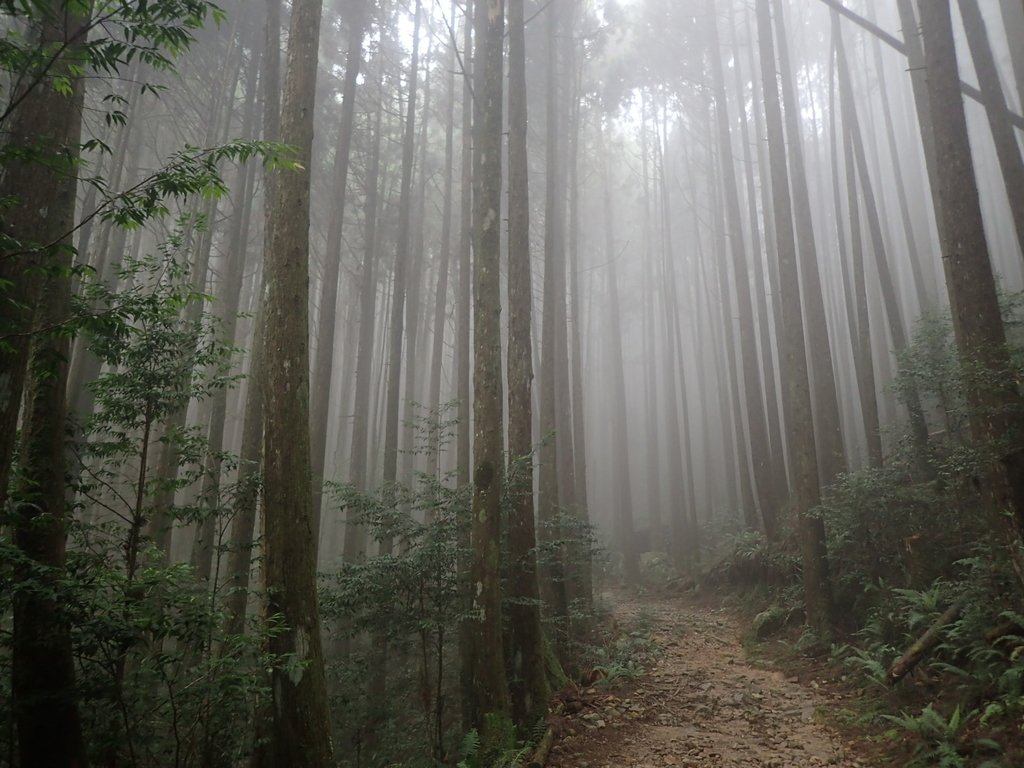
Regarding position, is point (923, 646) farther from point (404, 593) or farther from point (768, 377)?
point (768, 377)

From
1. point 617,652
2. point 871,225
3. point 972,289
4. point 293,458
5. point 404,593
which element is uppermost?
point 871,225

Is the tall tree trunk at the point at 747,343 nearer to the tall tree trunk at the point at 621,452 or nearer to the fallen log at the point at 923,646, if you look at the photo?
the tall tree trunk at the point at 621,452

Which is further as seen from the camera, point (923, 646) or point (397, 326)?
point (397, 326)

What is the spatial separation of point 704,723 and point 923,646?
8.45 ft

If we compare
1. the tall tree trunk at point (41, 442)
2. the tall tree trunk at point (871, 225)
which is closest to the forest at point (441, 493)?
the tall tree trunk at point (41, 442)

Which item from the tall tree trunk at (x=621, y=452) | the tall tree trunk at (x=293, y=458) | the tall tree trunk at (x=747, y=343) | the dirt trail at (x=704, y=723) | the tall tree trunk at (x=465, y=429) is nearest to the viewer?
the tall tree trunk at (x=293, y=458)

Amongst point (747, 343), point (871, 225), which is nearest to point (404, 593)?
point (747, 343)

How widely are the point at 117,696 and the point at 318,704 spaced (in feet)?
4.87

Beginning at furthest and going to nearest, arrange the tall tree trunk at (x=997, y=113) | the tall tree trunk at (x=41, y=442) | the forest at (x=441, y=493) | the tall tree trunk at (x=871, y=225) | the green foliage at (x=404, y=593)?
1. the tall tree trunk at (x=871, y=225)
2. the tall tree trunk at (x=997, y=113)
3. the green foliage at (x=404, y=593)
4. the forest at (x=441, y=493)
5. the tall tree trunk at (x=41, y=442)

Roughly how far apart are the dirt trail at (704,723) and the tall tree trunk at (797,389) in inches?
63.7

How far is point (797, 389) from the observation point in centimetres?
1047

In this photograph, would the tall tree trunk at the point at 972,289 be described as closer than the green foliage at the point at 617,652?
Yes

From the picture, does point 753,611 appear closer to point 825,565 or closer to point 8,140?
point 825,565

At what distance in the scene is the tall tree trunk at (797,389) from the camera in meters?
9.34
